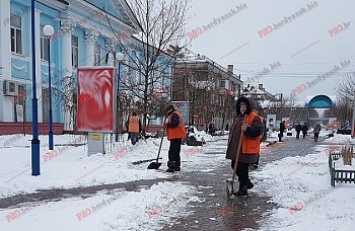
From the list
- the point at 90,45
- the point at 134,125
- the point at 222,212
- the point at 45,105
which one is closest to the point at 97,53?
the point at 90,45

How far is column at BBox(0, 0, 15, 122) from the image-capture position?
20688 millimetres

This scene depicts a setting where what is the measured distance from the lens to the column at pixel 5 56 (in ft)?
67.9

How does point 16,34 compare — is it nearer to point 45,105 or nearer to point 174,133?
point 45,105

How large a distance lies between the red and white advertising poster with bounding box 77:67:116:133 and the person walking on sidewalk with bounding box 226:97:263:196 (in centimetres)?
534

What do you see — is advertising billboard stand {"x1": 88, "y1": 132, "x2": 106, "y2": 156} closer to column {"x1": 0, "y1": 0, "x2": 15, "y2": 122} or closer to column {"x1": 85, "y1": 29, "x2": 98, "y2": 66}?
column {"x1": 0, "y1": 0, "x2": 15, "y2": 122}

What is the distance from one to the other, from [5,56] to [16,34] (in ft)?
6.81

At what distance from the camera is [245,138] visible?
23.5 ft

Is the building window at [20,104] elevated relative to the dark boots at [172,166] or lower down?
elevated

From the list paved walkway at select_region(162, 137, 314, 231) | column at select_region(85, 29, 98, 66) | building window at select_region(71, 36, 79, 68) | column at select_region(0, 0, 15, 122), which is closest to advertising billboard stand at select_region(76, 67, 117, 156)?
paved walkway at select_region(162, 137, 314, 231)

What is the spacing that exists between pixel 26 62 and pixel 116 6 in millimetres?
11234

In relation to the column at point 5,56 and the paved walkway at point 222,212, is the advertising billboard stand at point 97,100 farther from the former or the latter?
the column at point 5,56

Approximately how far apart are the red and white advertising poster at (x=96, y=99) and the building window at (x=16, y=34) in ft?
39.8

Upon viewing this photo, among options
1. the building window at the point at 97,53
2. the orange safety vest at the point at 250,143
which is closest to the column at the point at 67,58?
the building window at the point at 97,53

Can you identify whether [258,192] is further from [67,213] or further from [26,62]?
[26,62]
